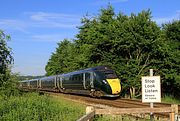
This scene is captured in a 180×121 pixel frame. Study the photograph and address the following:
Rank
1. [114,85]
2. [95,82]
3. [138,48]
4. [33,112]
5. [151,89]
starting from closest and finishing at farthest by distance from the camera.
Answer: [151,89], [33,112], [114,85], [95,82], [138,48]

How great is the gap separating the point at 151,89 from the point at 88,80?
2413cm

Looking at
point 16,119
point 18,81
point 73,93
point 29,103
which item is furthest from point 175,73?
point 16,119

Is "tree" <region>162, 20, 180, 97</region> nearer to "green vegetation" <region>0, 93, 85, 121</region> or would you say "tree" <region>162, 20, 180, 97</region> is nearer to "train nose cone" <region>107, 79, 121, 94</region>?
"train nose cone" <region>107, 79, 121, 94</region>

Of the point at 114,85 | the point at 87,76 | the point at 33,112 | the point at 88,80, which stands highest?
the point at 87,76

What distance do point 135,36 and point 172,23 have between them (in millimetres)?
5268

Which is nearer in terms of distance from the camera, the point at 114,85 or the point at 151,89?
the point at 151,89

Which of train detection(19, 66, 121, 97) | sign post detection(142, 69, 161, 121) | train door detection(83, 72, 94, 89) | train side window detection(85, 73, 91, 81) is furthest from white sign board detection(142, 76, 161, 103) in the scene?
train side window detection(85, 73, 91, 81)

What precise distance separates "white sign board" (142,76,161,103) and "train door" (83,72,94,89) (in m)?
22.9

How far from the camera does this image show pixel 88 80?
34.7 metres

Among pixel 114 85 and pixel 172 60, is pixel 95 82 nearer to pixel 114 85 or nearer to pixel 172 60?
pixel 114 85

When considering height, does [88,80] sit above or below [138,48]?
below

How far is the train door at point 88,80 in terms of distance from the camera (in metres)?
33.8

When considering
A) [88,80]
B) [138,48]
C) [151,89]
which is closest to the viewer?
[151,89]

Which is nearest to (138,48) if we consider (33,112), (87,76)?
(87,76)
